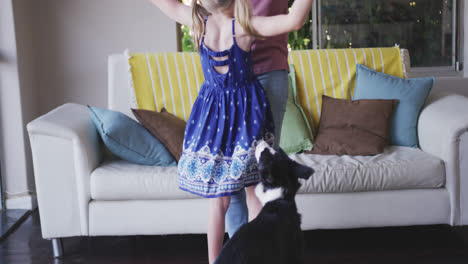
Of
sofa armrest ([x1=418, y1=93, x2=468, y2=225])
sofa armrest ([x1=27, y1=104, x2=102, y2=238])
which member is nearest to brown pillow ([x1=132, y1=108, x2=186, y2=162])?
sofa armrest ([x1=27, y1=104, x2=102, y2=238])

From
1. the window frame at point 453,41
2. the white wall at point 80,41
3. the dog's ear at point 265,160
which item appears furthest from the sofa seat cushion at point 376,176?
the window frame at point 453,41

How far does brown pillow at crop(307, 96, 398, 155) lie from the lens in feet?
8.75

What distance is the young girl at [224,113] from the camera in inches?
64.0

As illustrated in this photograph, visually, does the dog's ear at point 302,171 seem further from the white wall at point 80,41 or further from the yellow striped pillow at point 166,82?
the white wall at point 80,41

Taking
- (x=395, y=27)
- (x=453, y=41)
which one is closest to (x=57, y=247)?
(x=395, y=27)

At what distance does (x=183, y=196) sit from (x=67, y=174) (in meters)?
0.56

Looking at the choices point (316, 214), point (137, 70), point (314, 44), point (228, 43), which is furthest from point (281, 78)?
point (314, 44)

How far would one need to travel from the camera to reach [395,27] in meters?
4.30

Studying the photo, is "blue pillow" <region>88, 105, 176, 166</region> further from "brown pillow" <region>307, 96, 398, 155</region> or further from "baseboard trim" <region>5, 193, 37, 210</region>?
"baseboard trim" <region>5, 193, 37, 210</region>

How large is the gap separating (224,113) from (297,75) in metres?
1.45

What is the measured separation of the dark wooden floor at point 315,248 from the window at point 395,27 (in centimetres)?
201

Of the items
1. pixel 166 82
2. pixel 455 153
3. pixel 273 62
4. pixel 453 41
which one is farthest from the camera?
pixel 453 41

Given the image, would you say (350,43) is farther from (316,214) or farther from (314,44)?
(316,214)

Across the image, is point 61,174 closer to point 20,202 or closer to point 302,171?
point 20,202
